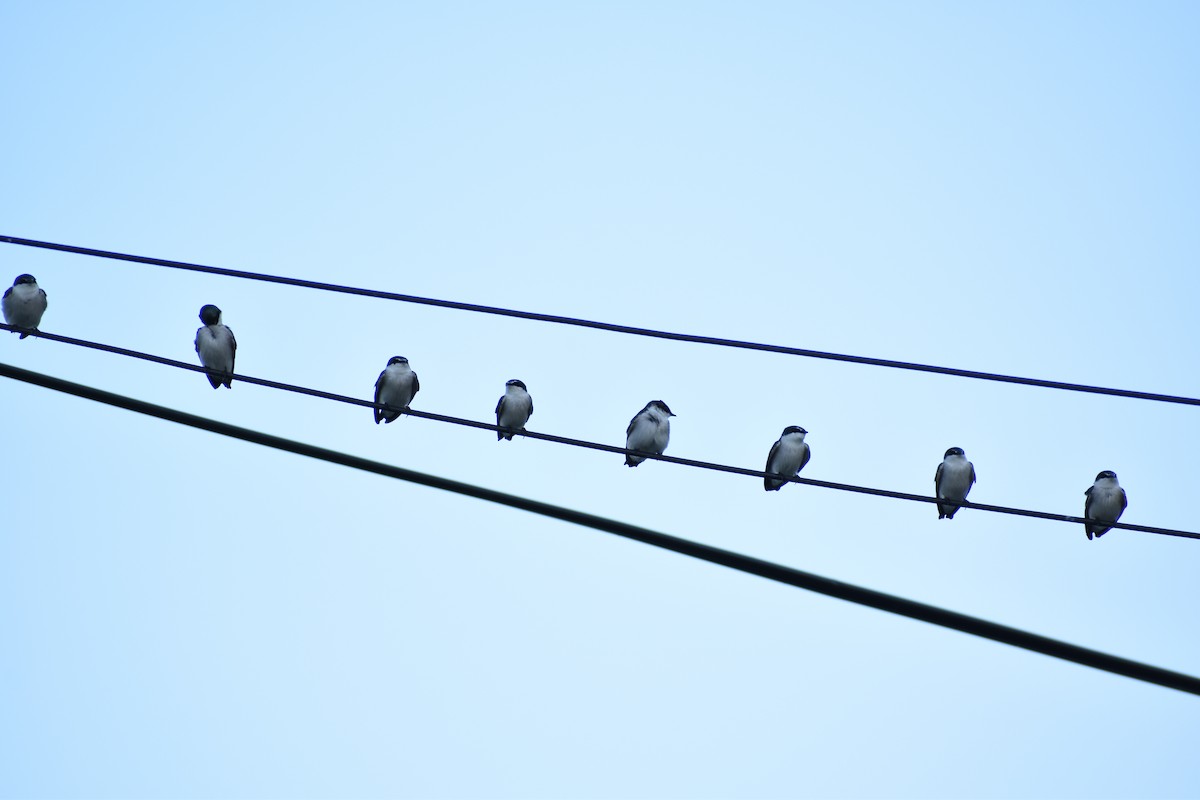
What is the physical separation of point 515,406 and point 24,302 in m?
4.14

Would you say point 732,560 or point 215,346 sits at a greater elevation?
point 215,346

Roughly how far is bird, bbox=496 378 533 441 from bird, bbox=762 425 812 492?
2141 millimetres

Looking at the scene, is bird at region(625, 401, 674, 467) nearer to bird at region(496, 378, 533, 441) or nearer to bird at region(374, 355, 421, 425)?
bird at region(496, 378, 533, 441)

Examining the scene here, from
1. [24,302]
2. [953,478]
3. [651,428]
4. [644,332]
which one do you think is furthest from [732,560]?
[24,302]

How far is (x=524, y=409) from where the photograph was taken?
13.3 metres

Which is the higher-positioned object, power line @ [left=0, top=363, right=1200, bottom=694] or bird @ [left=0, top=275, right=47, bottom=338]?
bird @ [left=0, top=275, right=47, bottom=338]

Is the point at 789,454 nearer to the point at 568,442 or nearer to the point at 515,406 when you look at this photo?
the point at 515,406

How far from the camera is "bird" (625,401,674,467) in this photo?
41.2ft

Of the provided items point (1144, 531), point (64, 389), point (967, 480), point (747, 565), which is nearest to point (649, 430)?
point (967, 480)

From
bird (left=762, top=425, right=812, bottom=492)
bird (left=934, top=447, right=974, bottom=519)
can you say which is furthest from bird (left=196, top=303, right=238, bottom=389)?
bird (left=934, top=447, right=974, bottom=519)

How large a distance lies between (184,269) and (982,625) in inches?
185

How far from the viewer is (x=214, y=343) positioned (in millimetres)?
12336

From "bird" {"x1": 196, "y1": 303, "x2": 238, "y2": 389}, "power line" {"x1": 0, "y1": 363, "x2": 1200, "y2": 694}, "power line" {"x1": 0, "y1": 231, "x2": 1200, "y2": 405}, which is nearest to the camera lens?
"power line" {"x1": 0, "y1": 363, "x2": 1200, "y2": 694}

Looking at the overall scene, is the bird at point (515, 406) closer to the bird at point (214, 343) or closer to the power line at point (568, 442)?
the bird at point (214, 343)
